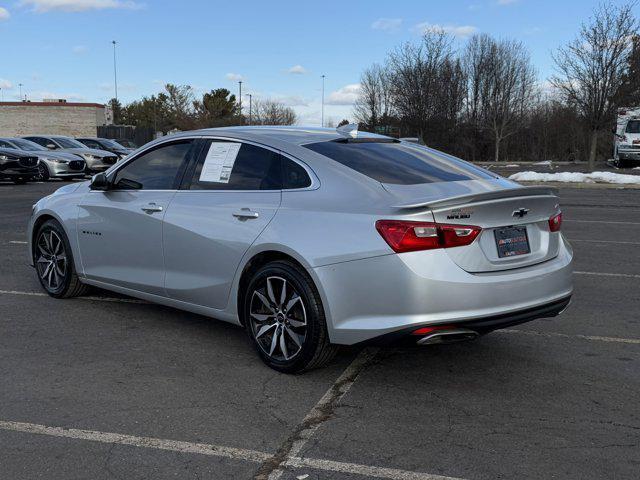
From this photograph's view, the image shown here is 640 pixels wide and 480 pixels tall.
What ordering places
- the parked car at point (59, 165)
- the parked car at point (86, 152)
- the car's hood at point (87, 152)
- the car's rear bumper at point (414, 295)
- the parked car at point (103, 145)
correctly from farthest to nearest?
the parked car at point (103, 145)
the car's hood at point (87, 152)
the parked car at point (86, 152)
the parked car at point (59, 165)
the car's rear bumper at point (414, 295)

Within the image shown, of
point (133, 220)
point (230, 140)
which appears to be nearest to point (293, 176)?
point (230, 140)

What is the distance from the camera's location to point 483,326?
3.95 meters

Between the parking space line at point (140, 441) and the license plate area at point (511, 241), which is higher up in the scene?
the license plate area at point (511, 241)

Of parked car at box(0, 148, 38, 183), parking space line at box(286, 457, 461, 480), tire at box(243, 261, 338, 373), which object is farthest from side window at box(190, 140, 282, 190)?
parked car at box(0, 148, 38, 183)

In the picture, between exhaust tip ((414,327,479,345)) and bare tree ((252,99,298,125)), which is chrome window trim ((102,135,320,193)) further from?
bare tree ((252,99,298,125))

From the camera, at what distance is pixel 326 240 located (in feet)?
13.5

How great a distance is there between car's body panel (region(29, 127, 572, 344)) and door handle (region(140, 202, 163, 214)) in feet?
0.15

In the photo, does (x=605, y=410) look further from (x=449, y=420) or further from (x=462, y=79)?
(x=462, y=79)

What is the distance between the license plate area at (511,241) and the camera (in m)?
4.09

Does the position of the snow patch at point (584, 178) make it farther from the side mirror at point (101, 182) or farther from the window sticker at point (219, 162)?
the window sticker at point (219, 162)

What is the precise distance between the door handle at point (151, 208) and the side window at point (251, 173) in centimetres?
33

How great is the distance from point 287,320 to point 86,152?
75.5ft

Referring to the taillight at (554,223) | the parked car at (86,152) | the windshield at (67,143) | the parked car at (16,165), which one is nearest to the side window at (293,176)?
the taillight at (554,223)

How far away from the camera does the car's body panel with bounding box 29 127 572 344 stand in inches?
153
